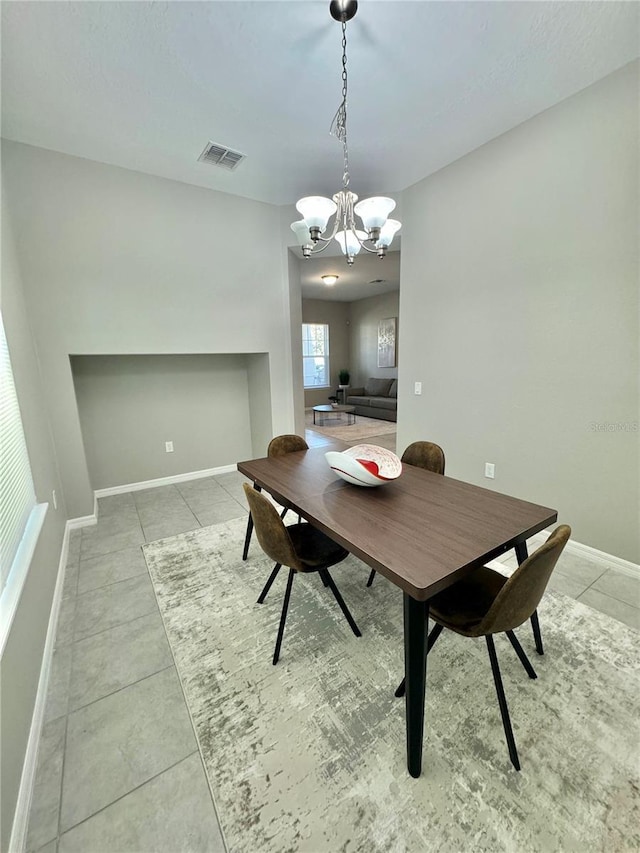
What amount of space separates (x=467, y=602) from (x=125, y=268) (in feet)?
11.3

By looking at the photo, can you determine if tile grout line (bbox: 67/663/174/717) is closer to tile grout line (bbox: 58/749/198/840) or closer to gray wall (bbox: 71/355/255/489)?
tile grout line (bbox: 58/749/198/840)

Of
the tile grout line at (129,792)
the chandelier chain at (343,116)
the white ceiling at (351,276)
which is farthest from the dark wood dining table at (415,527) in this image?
the white ceiling at (351,276)

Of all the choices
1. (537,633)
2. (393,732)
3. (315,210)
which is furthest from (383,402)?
(393,732)

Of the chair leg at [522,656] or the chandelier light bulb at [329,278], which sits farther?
the chandelier light bulb at [329,278]

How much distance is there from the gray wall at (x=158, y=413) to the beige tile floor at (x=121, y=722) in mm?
1261

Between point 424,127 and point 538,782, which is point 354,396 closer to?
point 424,127

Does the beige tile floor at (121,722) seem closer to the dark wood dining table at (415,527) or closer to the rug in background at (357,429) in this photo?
the dark wood dining table at (415,527)

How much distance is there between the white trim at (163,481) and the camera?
3.50m

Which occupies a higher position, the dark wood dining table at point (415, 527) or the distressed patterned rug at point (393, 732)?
the dark wood dining table at point (415, 527)

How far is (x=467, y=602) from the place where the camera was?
4.27 ft

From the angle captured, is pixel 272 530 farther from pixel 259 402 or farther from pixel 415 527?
pixel 259 402

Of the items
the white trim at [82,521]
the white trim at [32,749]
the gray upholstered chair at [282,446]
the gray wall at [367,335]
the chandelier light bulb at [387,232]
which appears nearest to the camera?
the white trim at [32,749]

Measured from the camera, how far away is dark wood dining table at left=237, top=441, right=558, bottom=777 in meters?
1.03

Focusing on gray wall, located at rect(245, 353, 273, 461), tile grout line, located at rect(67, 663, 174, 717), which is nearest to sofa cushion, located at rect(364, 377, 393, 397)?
gray wall, located at rect(245, 353, 273, 461)
